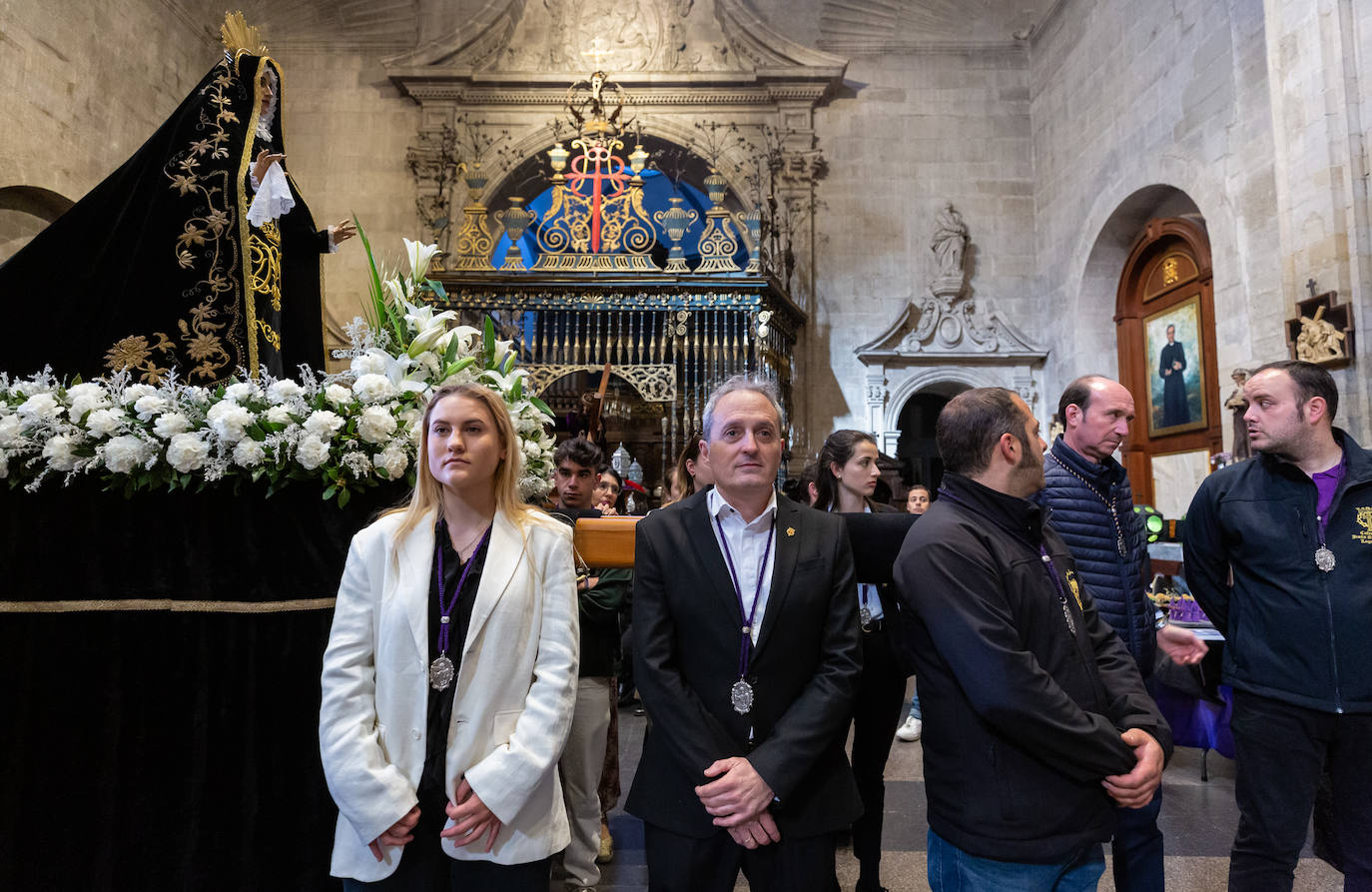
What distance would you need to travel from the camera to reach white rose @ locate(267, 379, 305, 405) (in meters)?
2.16

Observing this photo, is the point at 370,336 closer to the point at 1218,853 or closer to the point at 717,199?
the point at 1218,853

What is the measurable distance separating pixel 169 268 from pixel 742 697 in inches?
95.7

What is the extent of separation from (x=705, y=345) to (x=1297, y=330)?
5293 millimetres

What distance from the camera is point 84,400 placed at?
2.17m

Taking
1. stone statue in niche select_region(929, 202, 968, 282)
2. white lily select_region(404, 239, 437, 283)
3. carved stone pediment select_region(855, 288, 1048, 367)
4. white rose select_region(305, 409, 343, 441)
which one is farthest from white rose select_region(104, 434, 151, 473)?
stone statue in niche select_region(929, 202, 968, 282)

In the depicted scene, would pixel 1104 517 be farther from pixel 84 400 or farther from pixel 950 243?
pixel 950 243

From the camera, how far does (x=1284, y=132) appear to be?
5.74 meters

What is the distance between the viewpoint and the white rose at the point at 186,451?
2082 mm

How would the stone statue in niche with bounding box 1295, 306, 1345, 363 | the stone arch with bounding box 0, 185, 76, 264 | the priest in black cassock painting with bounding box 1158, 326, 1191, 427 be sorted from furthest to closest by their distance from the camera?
the priest in black cassock painting with bounding box 1158, 326, 1191, 427 → the stone arch with bounding box 0, 185, 76, 264 → the stone statue in niche with bounding box 1295, 306, 1345, 363

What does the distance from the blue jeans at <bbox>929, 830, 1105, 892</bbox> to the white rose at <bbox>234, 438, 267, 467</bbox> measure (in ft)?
6.48

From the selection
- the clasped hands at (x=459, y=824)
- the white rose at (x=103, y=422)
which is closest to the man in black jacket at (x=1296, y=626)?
the clasped hands at (x=459, y=824)

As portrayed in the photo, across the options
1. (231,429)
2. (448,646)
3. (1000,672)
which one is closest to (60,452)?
(231,429)

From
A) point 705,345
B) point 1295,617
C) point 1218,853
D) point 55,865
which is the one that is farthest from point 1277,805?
point 705,345

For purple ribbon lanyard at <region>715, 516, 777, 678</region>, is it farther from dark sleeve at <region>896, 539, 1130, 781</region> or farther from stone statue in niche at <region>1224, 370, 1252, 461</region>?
stone statue in niche at <region>1224, 370, 1252, 461</region>
